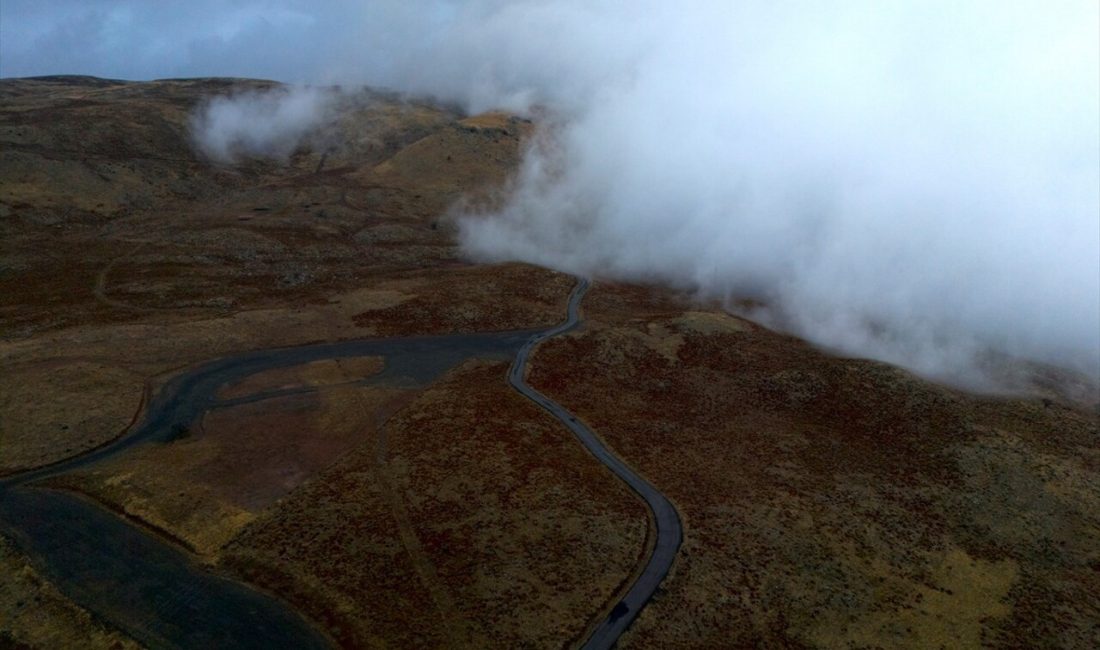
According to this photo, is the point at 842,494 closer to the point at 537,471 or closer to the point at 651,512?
the point at 651,512

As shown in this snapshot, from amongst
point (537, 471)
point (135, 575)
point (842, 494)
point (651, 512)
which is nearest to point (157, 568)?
point (135, 575)

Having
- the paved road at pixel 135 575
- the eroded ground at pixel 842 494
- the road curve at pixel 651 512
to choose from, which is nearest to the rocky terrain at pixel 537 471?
the eroded ground at pixel 842 494

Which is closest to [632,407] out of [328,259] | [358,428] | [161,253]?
[358,428]

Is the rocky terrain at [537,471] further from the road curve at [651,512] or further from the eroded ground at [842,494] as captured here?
the road curve at [651,512]

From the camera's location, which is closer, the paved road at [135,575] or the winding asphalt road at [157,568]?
the paved road at [135,575]

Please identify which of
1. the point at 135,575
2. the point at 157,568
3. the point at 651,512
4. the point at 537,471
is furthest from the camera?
the point at 537,471

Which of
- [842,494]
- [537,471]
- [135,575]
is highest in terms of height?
[842,494]

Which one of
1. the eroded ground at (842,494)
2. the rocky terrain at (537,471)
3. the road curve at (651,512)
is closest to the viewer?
the road curve at (651,512)
